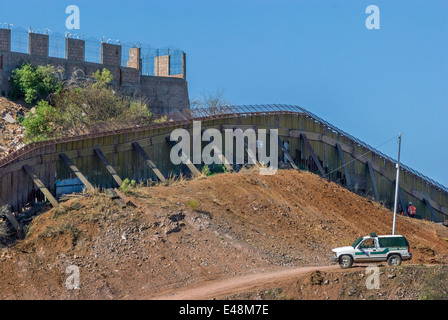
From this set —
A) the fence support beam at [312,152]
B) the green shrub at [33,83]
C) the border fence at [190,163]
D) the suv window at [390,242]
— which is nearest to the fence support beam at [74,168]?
the border fence at [190,163]

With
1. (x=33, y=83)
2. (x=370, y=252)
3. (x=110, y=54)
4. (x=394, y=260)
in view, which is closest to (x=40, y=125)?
(x=33, y=83)

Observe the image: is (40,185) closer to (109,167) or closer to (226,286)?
(109,167)

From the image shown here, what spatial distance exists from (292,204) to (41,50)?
1948 centimetres

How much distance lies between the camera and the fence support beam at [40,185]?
35.5m

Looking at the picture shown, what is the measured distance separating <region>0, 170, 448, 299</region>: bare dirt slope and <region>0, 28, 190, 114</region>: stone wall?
50.6 feet

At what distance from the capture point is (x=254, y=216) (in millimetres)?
39031

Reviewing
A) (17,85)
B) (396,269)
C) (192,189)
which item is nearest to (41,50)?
(17,85)

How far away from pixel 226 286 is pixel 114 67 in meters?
28.6

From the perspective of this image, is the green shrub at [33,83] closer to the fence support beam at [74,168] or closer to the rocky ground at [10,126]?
the rocky ground at [10,126]

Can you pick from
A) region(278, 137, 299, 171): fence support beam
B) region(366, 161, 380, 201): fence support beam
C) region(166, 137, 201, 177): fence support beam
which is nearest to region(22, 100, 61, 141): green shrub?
region(166, 137, 201, 177): fence support beam

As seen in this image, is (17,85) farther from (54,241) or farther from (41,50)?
(54,241)

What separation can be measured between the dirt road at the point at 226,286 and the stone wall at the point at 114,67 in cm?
2416

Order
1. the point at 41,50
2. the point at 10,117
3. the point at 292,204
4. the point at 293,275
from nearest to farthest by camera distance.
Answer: the point at 293,275, the point at 292,204, the point at 10,117, the point at 41,50

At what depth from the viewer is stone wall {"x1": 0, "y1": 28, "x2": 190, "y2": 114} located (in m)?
50.6
